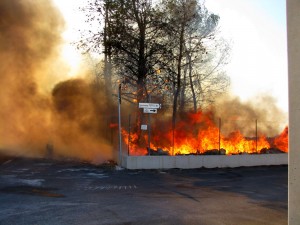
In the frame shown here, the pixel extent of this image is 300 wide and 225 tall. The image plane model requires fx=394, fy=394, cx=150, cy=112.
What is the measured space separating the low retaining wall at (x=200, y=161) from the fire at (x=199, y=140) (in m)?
0.85

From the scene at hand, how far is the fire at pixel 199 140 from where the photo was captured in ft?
67.5

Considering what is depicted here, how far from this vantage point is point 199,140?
69.4ft

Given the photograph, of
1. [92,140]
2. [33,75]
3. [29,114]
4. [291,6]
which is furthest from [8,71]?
[291,6]

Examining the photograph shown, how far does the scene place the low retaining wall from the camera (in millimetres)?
17781

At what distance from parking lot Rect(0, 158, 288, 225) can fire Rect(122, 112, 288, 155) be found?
4.40 m

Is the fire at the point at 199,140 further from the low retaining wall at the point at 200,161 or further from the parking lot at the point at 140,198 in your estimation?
the parking lot at the point at 140,198

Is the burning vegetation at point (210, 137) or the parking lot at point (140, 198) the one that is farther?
the burning vegetation at point (210, 137)

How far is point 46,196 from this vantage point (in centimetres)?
1008

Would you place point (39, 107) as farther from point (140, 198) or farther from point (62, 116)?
point (140, 198)

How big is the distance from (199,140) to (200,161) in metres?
2.63

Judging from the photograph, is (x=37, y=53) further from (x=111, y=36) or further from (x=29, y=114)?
(x=111, y=36)

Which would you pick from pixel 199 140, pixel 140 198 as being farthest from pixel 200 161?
pixel 140 198

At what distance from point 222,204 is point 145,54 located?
1524 cm

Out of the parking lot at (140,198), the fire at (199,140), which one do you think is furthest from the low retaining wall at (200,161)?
the parking lot at (140,198)
